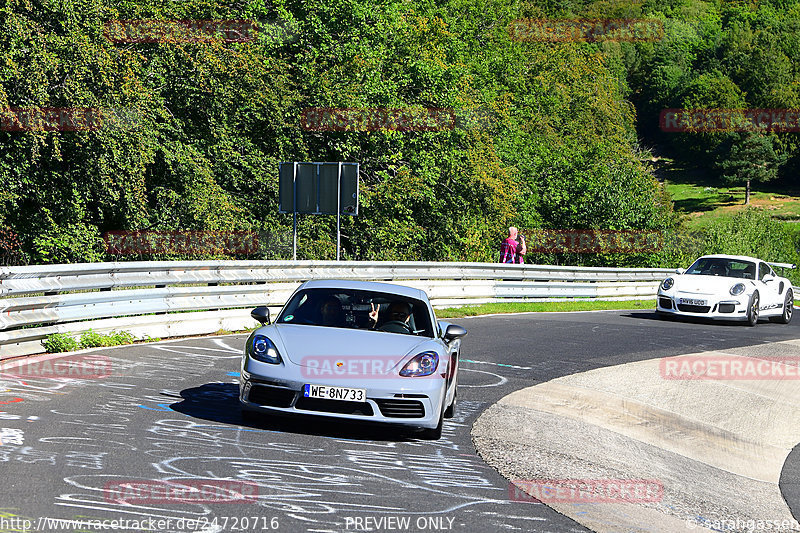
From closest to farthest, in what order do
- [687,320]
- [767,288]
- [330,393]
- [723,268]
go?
[330,393]
[687,320]
[723,268]
[767,288]

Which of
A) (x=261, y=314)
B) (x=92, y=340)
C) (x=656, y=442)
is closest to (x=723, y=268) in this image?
(x=656, y=442)

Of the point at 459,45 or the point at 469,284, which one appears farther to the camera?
the point at 459,45

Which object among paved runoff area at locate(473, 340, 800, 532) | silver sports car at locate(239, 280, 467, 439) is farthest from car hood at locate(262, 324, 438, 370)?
paved runoff area at locate(473, 340, 800, 532)

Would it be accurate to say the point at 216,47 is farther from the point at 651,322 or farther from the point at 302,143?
the point at 651,322

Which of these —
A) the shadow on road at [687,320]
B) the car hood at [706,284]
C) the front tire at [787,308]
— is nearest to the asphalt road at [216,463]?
the car hood at [706,284]

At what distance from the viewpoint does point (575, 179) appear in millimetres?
54438

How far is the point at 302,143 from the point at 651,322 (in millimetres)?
13015

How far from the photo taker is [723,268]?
21.8 meters

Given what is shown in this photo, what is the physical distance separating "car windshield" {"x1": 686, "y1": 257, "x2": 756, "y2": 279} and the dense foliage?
37.2ft

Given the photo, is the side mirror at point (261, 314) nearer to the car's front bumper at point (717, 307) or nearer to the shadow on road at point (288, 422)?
the shadow on road at point (288, 422)

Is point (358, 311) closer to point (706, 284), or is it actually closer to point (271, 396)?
point (271, 396)

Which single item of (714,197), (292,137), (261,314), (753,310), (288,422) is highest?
(714,197)

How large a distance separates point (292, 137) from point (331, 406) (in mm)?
22943

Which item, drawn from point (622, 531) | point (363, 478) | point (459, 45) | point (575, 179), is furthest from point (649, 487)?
point (575, 179)
